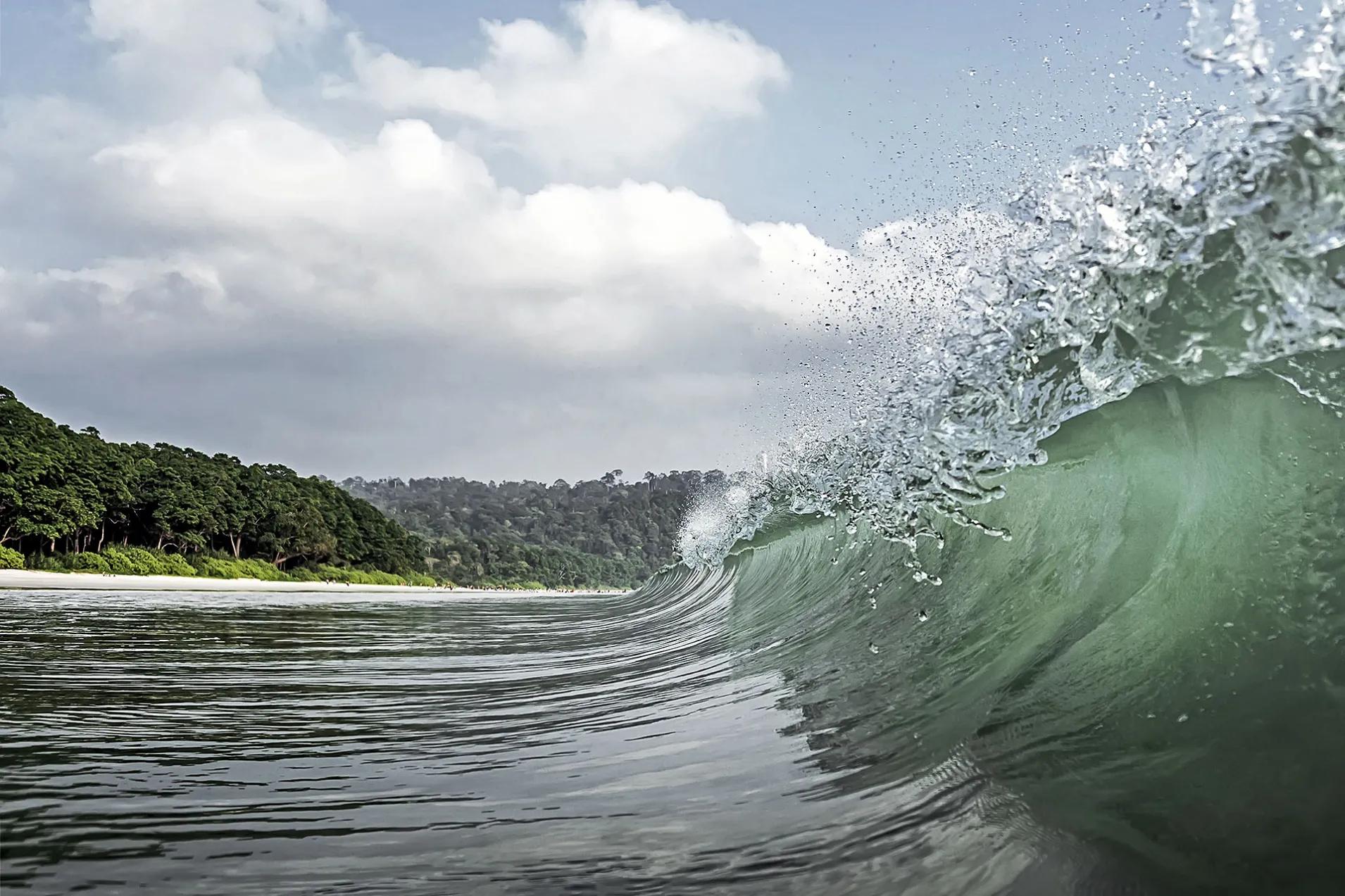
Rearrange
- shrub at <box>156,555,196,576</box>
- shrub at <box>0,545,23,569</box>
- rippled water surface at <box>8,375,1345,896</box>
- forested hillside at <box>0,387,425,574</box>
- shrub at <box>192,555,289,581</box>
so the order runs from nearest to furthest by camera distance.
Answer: rippled water surface at <box>8,375,1345,896</box>
shrub at <box>0,545,23,569</box>
forested hillside at <box>0,387,425,574</box>
shrub at <box>156,555,196,576</box>
shrub at <box>192,555,289,581</box>

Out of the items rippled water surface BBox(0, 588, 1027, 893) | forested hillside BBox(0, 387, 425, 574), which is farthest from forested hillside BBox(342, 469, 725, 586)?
rippled water surface BBox(0, 588, 1027, 893)

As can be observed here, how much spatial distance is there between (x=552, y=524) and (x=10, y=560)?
119m

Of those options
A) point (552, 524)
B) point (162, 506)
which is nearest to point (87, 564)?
point (162, 506)

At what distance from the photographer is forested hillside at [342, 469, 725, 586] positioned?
10894cm

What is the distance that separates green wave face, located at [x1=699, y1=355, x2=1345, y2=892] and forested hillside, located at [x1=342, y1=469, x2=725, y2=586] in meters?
96.8

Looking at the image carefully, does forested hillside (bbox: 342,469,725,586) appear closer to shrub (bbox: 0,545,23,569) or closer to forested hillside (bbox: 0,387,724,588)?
forested hillside (bbox: 0,387,724,588)

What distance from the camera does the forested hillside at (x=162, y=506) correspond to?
36969 millimetres

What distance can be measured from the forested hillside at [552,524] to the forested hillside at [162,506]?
35.1 meters

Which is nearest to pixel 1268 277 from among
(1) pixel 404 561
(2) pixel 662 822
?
(2) pixel 662 822

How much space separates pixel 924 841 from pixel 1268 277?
1.61m

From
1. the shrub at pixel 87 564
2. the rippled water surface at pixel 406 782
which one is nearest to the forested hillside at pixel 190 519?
the shrub at pixel 87 564

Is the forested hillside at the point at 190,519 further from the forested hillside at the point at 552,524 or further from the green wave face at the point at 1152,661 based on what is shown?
the green wave face at the point at 1152,661

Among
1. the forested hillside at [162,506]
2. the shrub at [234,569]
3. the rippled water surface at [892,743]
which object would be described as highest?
the forested hillside at [162,506]

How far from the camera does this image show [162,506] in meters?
44.8
